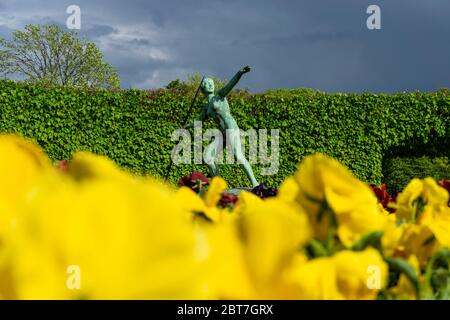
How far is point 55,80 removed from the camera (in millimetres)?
28547

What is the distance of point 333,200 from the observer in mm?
586

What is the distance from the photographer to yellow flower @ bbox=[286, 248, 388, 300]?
0.48 m

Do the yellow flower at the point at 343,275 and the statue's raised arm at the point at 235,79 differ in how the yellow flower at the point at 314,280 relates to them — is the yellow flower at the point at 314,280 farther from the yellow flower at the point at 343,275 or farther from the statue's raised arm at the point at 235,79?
the statue's raised arm at the point at 235,79

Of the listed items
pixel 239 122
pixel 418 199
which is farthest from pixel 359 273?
pixel 239 122

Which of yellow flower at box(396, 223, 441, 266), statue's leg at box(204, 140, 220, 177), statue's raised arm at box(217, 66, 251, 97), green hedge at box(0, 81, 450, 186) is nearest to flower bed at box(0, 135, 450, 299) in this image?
yellow flower at box(396, 223, 441, 266)

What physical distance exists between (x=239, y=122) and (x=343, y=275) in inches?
517

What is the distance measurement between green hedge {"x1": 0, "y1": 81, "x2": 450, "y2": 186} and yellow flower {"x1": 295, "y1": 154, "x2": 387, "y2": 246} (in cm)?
1216

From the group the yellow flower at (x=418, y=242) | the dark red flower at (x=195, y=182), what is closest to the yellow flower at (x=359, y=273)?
the yellow flower at (x=418, y=242)

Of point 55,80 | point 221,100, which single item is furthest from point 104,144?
point 55,80

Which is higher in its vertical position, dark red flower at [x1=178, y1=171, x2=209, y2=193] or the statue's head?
the statue's head

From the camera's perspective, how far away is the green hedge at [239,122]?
12766 millimetres

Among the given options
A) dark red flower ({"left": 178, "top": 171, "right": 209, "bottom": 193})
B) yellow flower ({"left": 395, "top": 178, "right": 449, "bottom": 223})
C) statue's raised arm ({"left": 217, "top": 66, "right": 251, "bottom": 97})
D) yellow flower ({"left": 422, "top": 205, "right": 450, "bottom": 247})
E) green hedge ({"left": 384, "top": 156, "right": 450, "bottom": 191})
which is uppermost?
statue's raised arm ({"left": 217, "top": 66, "right": 251, "bottom": 97})

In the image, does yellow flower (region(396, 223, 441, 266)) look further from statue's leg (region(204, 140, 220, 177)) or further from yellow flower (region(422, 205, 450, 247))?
statue's leg (region(204, 140, 220, 177))

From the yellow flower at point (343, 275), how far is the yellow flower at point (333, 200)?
39mm
